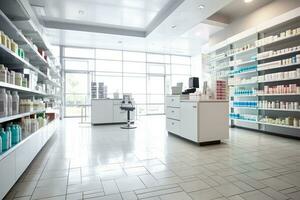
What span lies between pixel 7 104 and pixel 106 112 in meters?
4.57

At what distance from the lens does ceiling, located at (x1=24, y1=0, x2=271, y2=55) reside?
500 cm

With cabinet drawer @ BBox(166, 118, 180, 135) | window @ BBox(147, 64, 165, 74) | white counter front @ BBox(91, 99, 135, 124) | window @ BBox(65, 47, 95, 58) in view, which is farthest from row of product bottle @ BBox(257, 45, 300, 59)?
window @ BBox(65, 47, 95, 58)

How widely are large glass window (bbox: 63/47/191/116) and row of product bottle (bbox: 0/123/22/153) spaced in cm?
610

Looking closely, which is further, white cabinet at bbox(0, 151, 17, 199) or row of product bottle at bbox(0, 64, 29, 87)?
row of product bottle at bbox(0, 64, 29, 87)

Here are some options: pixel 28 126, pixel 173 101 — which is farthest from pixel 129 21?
pixel 28 126

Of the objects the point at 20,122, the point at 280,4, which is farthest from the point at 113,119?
the point at 280,4

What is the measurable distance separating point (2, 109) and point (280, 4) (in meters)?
5.78

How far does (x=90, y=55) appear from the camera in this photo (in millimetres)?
9211

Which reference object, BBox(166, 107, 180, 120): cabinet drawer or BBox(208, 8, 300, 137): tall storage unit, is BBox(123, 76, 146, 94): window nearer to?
BBox(208, 8, 300, 137): tall storage unit

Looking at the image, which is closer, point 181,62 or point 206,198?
point 206,198

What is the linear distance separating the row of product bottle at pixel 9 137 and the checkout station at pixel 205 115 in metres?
2.73

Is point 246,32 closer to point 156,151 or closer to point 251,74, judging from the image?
point 251,74

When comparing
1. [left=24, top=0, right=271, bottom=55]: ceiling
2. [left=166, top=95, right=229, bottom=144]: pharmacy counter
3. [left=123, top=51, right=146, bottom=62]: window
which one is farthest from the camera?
[left=123, top=51, right=146, bottom=62]: window

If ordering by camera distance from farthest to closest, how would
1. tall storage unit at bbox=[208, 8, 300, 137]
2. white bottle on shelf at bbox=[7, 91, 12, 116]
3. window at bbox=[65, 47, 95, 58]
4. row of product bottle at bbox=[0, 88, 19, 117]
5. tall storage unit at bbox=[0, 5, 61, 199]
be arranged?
window at bbox=[65, 47, 95, 58], tall storage unit at bbox=[208, 8, 300, 137], white bottle on shelf at bbox=[7, 91, 12, 116], row of product bottle at bbox=[0, 88, 19, 117], tall storage unit at bbox=[0, 5, 61, 199]
